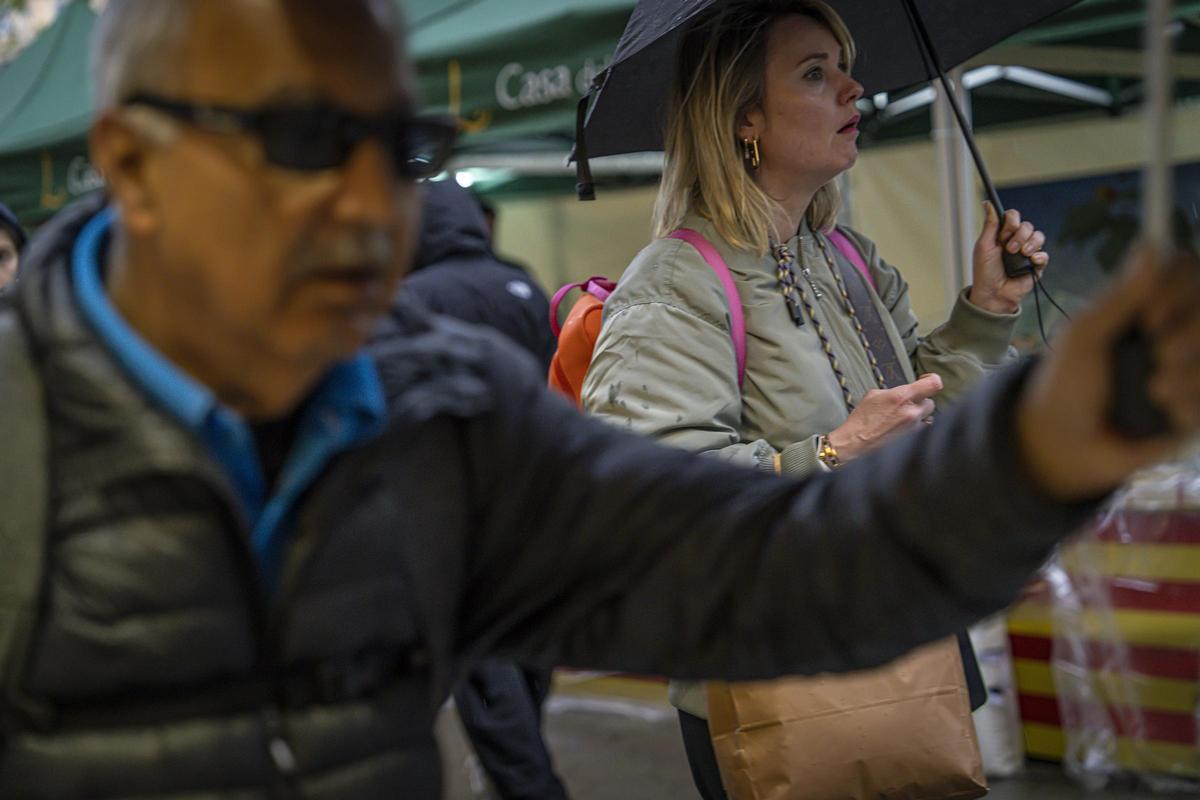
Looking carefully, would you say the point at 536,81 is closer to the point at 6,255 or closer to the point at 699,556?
the point at 6,255

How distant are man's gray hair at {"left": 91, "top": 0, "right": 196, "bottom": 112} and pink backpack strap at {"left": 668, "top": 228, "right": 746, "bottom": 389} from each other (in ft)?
3.92

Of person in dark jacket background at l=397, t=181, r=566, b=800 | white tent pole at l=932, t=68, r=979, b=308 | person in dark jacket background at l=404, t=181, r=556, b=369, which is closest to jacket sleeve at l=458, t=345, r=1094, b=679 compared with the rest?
person in dark jacket background at l=397, t=181, r=566, b=800

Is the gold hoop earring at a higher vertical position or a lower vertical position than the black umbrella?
lower

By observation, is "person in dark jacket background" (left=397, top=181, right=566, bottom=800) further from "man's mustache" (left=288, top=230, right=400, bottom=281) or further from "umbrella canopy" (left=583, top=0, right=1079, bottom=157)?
"man's mustache" (left=288, top=230, right=400, bottom=281)

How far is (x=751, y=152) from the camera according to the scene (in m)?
2.28

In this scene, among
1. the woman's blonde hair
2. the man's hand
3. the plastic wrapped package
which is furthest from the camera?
the plastic wrapped package

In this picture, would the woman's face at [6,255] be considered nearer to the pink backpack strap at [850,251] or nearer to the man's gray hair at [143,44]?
the pink backpack strap at [850,251]

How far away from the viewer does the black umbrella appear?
237 cm

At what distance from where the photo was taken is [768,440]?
2.09 m

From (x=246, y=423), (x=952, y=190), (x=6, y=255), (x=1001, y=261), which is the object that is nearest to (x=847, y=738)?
(x=1001, y=261)

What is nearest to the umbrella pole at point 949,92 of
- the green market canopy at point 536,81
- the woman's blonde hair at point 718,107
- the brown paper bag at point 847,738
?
the woman's blonde hair at point 718,107

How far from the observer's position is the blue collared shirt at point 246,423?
1.07 m

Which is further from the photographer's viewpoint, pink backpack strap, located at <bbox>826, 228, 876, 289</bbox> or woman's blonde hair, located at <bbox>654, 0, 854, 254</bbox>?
pink backpack strap, located at <bbox>826, 228, 876, 289</bbox>

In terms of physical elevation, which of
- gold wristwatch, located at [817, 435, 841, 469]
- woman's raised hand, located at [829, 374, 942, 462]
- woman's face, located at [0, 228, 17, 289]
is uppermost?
woman's face, located at [0, 228, 17, 289]
